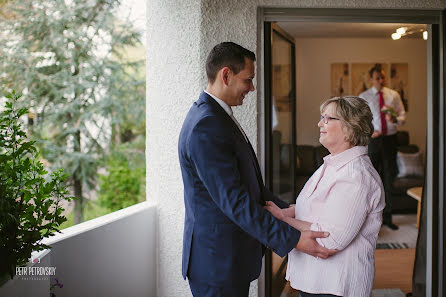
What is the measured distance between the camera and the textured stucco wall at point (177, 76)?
304 centimetres

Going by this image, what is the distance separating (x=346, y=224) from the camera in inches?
67.9

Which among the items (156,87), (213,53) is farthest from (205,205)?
(156,87)

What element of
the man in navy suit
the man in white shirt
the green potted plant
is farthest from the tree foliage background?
the man in navy suit

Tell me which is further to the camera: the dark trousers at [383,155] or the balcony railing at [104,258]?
the dark trousers at [383,155]

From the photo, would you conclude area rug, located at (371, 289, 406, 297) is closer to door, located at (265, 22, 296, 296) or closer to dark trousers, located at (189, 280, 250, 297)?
door, located at (265, 22, 296, 296)

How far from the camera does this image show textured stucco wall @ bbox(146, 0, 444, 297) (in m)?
3.04

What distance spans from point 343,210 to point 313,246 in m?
0.18

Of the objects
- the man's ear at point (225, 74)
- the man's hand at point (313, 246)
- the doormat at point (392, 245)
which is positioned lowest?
the doormat at point (392, 245)

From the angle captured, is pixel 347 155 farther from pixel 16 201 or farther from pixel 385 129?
pixel 385 129

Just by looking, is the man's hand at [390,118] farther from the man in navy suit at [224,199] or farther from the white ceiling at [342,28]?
the man in navy suit at [224,199]

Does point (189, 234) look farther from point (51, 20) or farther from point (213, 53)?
point (51, 20)

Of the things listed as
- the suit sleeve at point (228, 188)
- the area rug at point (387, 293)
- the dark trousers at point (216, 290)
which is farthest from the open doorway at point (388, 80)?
the suit sleeve at point (228, 188)

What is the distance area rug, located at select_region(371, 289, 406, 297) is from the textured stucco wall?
53.4 inches

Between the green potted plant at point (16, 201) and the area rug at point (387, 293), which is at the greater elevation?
the green potted plant at point (16, 201)
